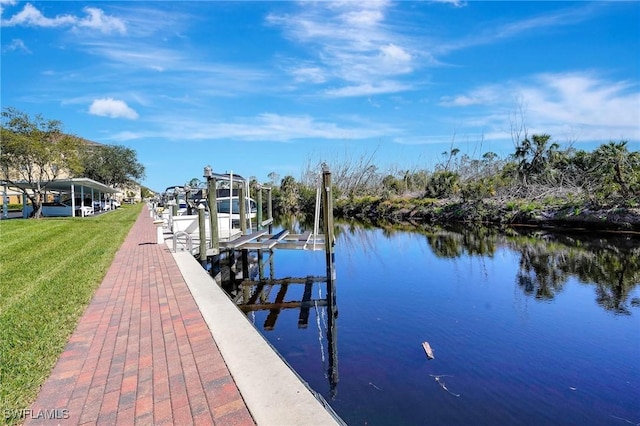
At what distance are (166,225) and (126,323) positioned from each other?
13261 millimetres

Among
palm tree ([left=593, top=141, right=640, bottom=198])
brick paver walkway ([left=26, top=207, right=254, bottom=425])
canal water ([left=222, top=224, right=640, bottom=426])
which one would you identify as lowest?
canal water ([left=222, top=224, right=640, bottom=426])

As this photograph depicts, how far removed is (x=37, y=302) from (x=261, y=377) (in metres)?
3.80

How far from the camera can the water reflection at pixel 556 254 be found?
347 inches

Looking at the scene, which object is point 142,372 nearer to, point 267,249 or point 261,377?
point 261,377

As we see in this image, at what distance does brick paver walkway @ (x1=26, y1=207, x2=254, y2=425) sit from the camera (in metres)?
2.60

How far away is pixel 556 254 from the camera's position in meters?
13.4

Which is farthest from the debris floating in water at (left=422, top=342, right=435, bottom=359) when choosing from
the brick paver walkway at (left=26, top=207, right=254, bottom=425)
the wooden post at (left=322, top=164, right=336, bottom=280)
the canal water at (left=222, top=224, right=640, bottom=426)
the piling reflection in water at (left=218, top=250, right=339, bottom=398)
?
the brick paver walkway at (left=26, top=207, right=254, bottom=425)

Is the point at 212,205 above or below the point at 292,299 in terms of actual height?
above

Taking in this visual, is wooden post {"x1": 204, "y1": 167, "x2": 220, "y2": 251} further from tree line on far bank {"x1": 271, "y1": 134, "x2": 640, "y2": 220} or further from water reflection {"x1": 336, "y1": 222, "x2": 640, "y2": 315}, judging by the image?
water reflection {"x1": 336, "y1": 222, "x2": 640, "y2": 315}

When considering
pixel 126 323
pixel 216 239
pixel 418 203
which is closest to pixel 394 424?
pixel 126 323

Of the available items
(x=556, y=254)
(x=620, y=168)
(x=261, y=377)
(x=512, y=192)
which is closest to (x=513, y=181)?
(x=512, y=192)

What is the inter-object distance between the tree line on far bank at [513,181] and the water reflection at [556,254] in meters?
3.11

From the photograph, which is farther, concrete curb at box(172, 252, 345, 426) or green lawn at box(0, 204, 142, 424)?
green lawn at box(0, 204, 142, 424)

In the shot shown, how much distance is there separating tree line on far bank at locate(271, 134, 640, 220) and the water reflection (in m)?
3.11
